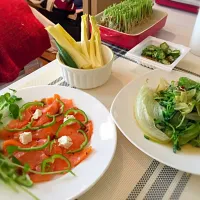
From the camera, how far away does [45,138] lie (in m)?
0.53

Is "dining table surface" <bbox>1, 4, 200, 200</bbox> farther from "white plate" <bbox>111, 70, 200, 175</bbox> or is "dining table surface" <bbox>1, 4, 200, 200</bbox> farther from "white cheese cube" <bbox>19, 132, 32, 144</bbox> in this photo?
"white cheese cube" <bbox>19, 132, 32, 144</bbox>

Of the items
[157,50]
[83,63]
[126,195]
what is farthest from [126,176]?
[157,50]

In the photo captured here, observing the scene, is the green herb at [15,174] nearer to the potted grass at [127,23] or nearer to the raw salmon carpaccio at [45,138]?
the raw salmon carpaccio at [45,138]

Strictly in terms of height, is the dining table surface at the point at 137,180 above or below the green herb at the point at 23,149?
below

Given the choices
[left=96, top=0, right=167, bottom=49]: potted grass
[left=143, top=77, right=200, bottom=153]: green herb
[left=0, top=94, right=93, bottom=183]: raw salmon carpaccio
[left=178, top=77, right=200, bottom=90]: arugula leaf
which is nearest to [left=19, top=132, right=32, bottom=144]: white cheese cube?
[left=0, top=94, right=93, bottom=183]: raw salmon carpaccio

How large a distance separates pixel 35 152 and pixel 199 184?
32 cm

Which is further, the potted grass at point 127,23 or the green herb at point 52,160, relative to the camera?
the potted grass at point 127,23

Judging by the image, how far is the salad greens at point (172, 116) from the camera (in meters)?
0.54

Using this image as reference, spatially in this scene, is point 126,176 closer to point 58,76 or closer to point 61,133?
point 61,133

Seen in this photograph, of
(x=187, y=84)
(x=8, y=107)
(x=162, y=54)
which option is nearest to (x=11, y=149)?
(x=8, y=107)

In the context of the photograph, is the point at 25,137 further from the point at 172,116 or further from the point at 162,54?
the point at 162,54

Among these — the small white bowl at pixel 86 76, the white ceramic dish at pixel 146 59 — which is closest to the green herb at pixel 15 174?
the small white bowl at pixel 86 76

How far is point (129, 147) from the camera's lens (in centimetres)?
57

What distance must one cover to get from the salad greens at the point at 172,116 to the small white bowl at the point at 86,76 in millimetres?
141
